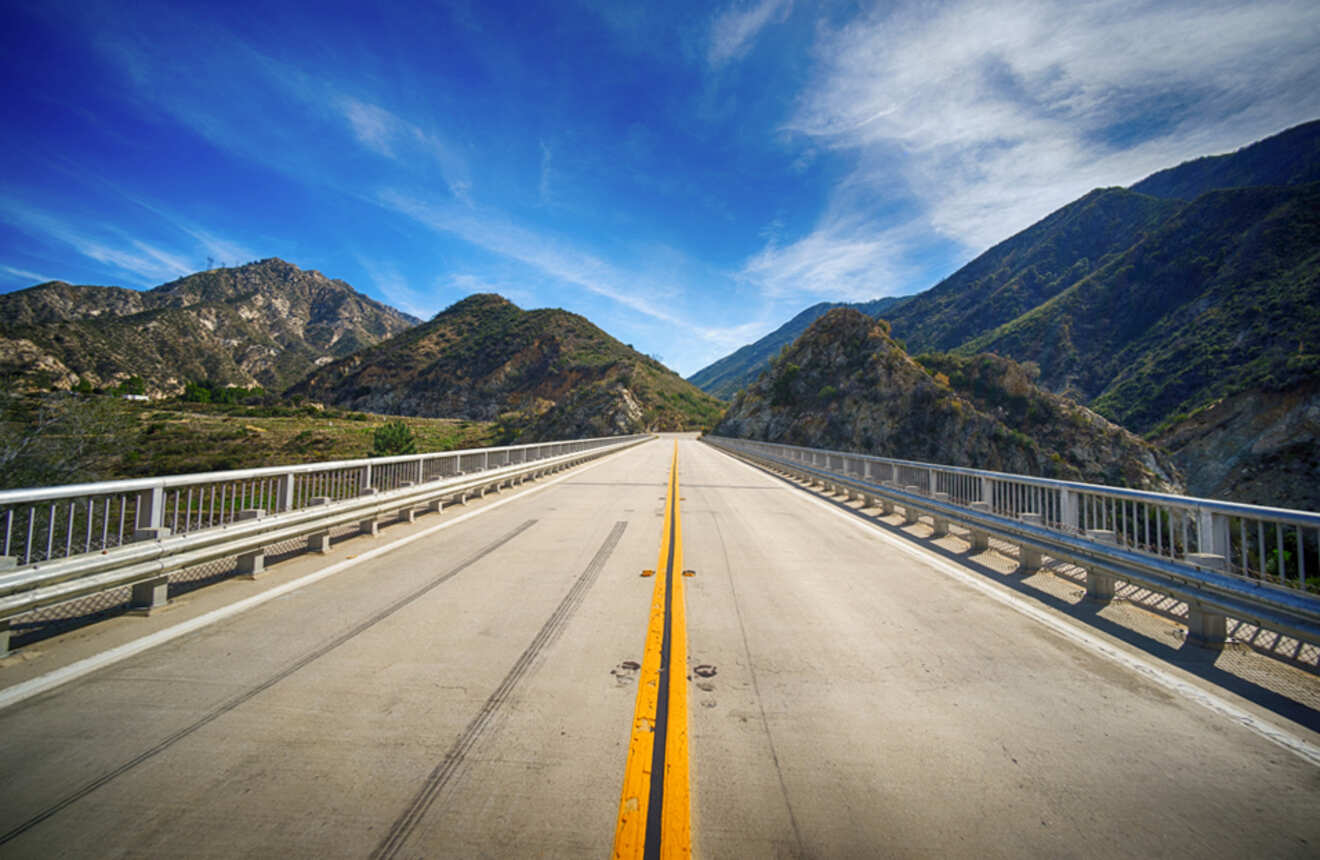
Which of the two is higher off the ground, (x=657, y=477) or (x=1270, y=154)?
(x=1270, y=154)

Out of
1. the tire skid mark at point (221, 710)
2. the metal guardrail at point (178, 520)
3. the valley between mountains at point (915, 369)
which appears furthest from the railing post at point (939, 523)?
the valley between mountains at point (915, 369)

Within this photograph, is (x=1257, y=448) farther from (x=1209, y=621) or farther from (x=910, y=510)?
(x=1209, y=621)

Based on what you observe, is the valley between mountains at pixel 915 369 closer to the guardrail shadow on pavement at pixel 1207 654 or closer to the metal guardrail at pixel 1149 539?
the metal guardrail at pixel 1149 539

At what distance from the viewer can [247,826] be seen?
7.61 feet

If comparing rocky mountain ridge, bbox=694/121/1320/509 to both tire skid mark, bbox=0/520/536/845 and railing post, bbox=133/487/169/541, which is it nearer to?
tire skid mark, bbox=0/520/536/845

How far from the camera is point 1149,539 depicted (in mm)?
5148

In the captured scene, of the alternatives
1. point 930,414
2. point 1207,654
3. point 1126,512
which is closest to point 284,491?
point 1207,654

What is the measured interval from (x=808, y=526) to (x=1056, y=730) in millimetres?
7301

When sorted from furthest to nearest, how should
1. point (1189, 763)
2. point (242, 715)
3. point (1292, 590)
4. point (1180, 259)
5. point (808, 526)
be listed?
point (1180, 259) → point (808, 526) → point (1292, 590) → point (242, 715) → point (1189, 763)

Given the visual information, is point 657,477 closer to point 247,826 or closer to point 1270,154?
point 247,826

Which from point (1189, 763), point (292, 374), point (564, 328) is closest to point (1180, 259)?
point (564, 328)

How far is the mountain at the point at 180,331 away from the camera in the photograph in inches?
3155

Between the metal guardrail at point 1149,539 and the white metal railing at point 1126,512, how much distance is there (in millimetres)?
15

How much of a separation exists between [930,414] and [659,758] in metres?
78.6
